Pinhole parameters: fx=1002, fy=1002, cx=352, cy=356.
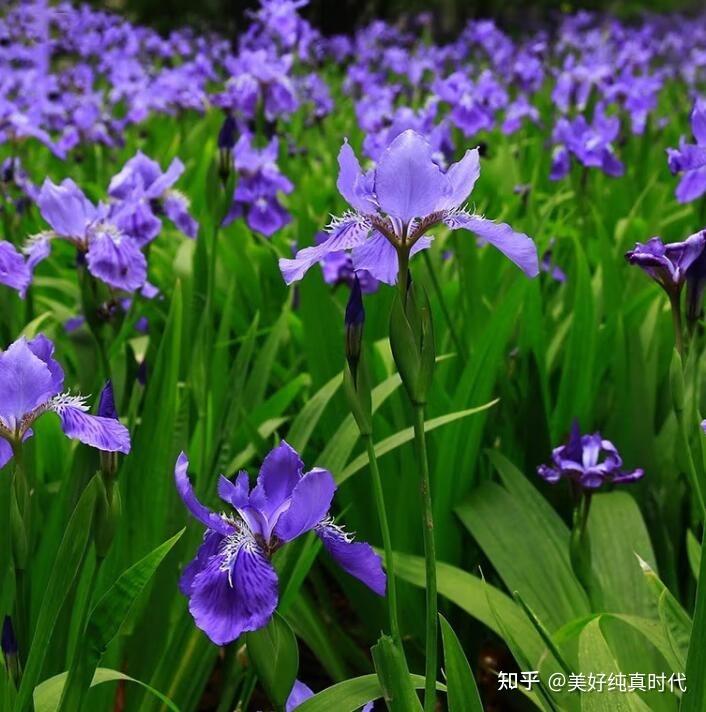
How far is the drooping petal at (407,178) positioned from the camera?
989mm

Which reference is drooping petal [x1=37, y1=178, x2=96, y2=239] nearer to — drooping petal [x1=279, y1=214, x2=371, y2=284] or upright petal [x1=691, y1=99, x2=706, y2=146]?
drooping petal [x1=279, y1=214, x2=371, y2=284]

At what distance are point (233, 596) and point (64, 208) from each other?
A: 103cm

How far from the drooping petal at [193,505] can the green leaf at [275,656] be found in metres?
0.10

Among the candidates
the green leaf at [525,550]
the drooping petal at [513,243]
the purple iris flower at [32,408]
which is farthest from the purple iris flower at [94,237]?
A: the drooping petal at [513,243]

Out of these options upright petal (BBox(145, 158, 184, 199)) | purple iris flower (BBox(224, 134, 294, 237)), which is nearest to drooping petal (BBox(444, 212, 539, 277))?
upright petal (BBox(145, 158, 184, 199))

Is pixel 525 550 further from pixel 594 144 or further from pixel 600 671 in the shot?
pixel 594 144

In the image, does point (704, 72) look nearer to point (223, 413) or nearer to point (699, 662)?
point (223, 413)

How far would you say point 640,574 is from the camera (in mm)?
1665

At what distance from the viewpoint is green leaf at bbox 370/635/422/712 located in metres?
0.94

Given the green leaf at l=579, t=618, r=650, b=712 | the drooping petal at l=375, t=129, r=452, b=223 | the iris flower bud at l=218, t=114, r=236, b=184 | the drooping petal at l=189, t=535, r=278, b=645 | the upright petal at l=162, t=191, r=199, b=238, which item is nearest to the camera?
the drooping petal at l=189, t=535, r=278, b=645

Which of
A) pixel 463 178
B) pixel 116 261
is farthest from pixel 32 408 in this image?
pixel 116 261

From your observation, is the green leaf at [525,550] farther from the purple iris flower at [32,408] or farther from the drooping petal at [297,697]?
the purple iris flower at [32,408]

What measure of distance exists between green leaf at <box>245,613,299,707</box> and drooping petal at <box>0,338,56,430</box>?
0.33 m

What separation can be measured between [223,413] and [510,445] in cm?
58
